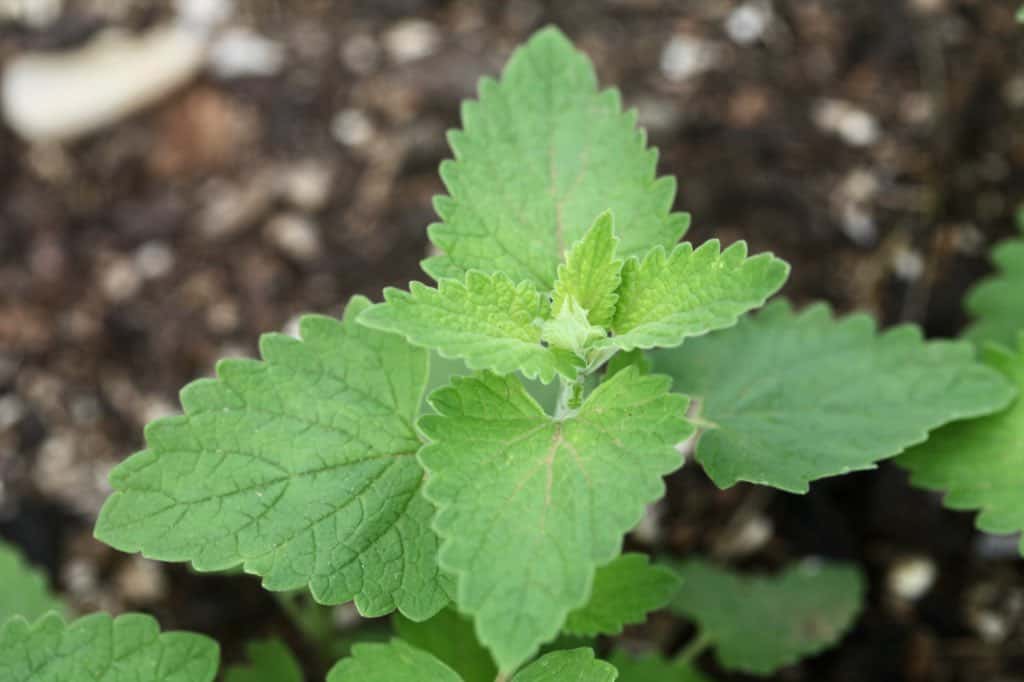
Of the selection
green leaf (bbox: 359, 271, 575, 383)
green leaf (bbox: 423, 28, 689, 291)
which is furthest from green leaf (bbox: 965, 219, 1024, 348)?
green leaf (bbox: 359, 271, 575, 383)

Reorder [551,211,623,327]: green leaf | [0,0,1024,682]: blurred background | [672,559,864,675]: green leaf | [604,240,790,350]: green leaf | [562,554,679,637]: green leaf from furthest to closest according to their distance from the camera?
[0,0,1024,682]: blurred background
[672,559,864,675]: green leaf
[562,554,679,637]: green leaf
[551,211,623,327]: green leaf
[604,240,790,350]: green leaf

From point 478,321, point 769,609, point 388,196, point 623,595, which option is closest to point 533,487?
point 478,321

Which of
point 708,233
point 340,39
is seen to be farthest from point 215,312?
point 708,233

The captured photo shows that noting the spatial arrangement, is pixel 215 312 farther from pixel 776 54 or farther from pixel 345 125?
pixel 776 54

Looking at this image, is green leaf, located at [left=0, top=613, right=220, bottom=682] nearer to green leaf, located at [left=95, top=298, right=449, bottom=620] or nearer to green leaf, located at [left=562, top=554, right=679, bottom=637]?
green leaf, located at [left=95, top=298, right=449, bottom=620]

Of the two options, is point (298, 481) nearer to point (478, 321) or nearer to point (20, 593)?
point (478, 321)

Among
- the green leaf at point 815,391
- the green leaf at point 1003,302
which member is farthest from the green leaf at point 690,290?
the green leaf at point 1003,302
